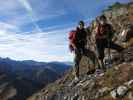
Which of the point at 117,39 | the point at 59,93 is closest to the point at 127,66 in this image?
the point at 59,93

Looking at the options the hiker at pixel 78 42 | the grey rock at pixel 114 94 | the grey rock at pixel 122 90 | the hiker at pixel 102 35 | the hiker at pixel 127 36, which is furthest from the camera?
the hiker at pixel 127 36

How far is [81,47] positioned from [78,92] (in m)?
3.78

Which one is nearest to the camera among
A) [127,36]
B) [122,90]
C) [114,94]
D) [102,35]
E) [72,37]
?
[122,90]

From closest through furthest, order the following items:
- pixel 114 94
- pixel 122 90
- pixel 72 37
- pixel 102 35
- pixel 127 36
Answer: pixel 122 90 → pixel 114 94 → pixel 102 35 → pixel 72 37 → pixel 127 36

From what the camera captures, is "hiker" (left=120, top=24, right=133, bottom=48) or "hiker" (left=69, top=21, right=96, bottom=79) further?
"hiker" (left=120, top=24, right=133, bottom=48)

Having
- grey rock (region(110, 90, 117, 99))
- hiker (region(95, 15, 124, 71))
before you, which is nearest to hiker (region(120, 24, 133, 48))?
hiker (region(95, 15, 124, 71))

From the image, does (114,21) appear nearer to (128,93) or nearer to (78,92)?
(78,92)

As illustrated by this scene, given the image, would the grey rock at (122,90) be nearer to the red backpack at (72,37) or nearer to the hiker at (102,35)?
the hiker at (102,35)

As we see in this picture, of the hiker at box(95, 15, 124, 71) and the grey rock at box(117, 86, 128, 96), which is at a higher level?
the hiker at box(95, 15, 124, 71)

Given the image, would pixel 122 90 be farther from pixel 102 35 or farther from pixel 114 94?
pixel 102 35

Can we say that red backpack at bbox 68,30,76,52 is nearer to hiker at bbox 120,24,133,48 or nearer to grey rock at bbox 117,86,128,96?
hiker at bbox 120,24,133,48

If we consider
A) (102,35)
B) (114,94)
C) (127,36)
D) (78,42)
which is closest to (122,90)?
(114,94)

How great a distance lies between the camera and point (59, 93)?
20625 millimetres

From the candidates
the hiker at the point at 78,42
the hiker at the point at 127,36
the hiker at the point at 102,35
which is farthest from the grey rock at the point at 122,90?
the hiker at the point at 127,36
